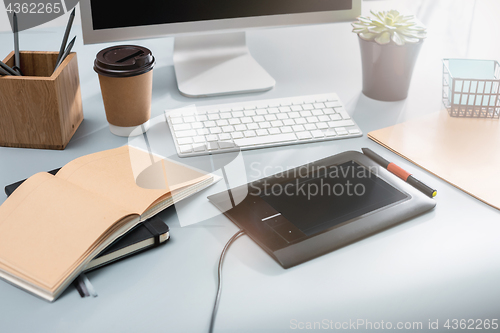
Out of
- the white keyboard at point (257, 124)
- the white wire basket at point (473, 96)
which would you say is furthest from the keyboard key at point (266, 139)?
the white wire basket at point (473, 96)

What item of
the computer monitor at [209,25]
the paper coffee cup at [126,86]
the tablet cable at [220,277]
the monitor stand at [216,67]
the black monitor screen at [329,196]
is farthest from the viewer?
the monitor stand at [216,67]

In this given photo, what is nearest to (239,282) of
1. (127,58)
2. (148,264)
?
(148,264)

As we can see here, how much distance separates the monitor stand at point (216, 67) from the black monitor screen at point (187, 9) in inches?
4.4

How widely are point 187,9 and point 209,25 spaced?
0.05m

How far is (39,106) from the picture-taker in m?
0.69

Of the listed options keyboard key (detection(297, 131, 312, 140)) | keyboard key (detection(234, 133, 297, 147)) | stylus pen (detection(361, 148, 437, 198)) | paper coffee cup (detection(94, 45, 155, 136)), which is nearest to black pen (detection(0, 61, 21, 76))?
paper coffee cup (detection(94, 45, 155, 136))

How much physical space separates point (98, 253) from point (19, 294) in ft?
0.30

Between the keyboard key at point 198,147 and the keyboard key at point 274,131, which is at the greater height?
the keyboard key at point 274,131

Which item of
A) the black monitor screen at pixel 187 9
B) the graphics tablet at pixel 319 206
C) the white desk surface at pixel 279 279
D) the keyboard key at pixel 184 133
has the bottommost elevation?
the white desk surface at pixel 279 279

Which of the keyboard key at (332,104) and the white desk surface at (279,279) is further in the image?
the keyboard key at (332,104)

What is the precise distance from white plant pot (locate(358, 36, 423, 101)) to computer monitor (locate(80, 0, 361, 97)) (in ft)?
0.39

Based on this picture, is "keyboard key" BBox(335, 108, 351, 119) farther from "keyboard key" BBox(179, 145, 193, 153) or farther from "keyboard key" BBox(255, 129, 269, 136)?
"keyboard key" BBox(179, 145, 193, 153)

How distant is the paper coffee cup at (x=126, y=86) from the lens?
711mm

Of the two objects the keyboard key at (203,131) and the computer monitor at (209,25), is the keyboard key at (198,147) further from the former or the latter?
the computer monitor at (209,25)
